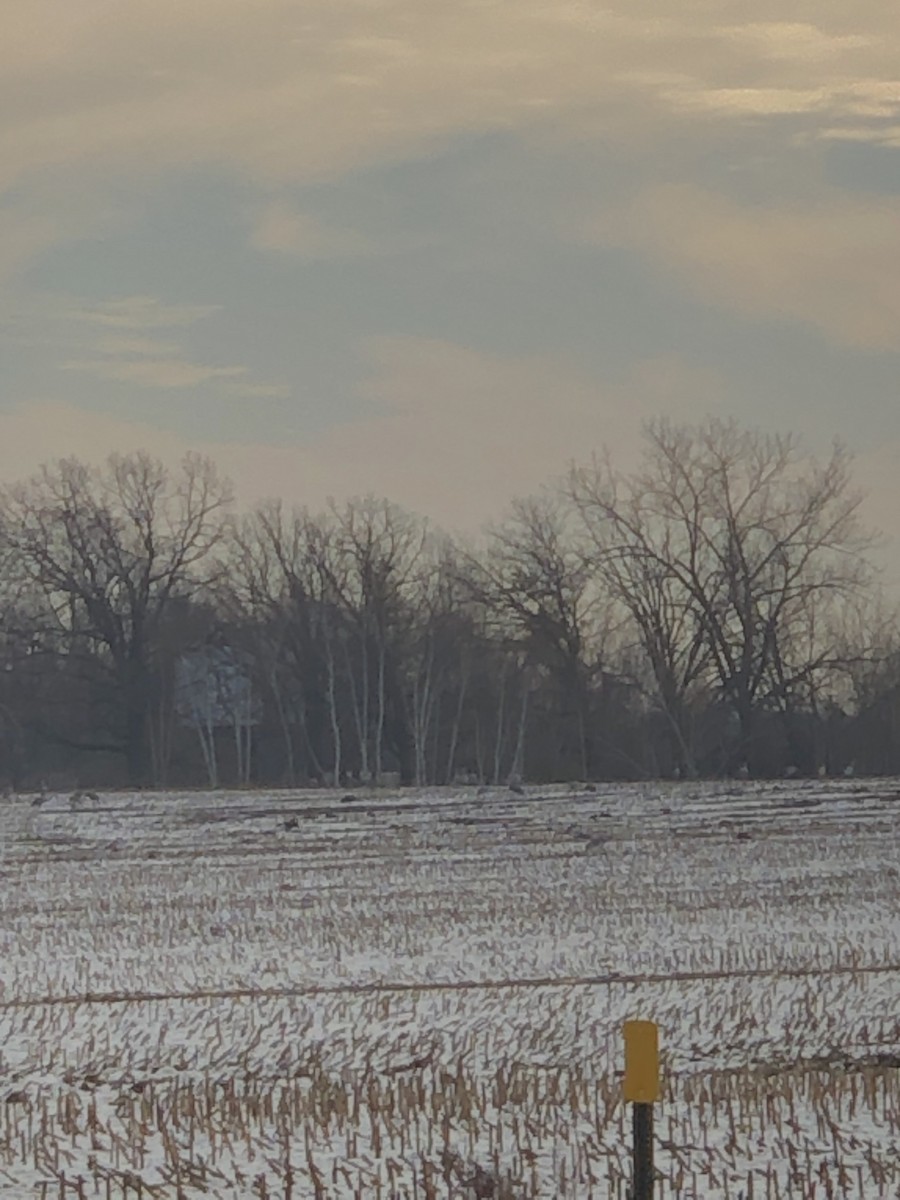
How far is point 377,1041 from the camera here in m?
12.1

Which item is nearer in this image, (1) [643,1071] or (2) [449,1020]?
(1) [643,1071]

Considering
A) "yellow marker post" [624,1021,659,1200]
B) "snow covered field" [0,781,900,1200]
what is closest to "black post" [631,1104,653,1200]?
"yellow marker post" [624,1021,659,1200]

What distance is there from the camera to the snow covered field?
336 inches

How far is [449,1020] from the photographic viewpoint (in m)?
12.9

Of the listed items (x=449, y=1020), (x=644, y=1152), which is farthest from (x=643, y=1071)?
(x=449, y=1020)

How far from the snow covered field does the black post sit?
3.37 ft

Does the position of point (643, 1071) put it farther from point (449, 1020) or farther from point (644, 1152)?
point (449, 1020)

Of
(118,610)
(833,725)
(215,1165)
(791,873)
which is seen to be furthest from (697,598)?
(215,1165)

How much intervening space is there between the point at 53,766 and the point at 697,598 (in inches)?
1037

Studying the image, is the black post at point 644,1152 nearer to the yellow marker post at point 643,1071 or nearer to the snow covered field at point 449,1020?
the yellow marker post at point 643,1071

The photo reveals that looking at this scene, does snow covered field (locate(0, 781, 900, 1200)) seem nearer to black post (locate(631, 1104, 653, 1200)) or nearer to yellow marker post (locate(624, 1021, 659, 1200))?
black post (locate(631, 1104, 653, 1200))

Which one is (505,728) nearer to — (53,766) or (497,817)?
(53,766)

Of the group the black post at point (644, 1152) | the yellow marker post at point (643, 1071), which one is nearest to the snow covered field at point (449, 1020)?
the black post at point (644, 1152)

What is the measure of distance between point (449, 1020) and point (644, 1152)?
608cm
